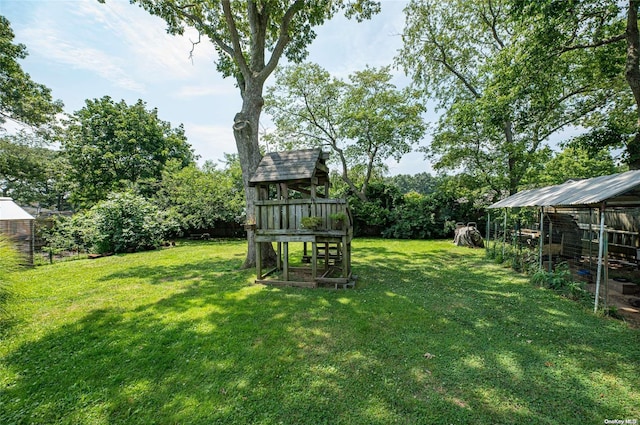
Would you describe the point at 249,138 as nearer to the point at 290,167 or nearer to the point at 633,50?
the point at 290,167

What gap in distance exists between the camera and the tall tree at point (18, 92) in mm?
14516

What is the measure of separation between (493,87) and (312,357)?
479 inches

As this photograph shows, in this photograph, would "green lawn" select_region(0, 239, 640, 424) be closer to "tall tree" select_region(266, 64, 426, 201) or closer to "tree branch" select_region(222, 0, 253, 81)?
"tree branch" select_region(222, 0, 253, 81)

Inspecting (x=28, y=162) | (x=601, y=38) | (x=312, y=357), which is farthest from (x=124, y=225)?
(x=601, y=38)

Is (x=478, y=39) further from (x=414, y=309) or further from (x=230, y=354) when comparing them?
(x=230, y=354)

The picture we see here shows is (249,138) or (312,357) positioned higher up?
(249,138)

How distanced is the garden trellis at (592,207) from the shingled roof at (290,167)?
593cm

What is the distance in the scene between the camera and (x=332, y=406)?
2.78 meters

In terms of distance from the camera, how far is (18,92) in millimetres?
15898

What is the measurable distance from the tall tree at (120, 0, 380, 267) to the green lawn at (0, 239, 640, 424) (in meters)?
4.27

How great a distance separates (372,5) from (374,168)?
1184cm

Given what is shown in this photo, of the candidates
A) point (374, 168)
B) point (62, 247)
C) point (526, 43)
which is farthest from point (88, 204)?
point (526, 43)

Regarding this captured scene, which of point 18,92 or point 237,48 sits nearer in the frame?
point 237,48

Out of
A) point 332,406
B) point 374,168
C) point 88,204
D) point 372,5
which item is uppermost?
point 372,5
